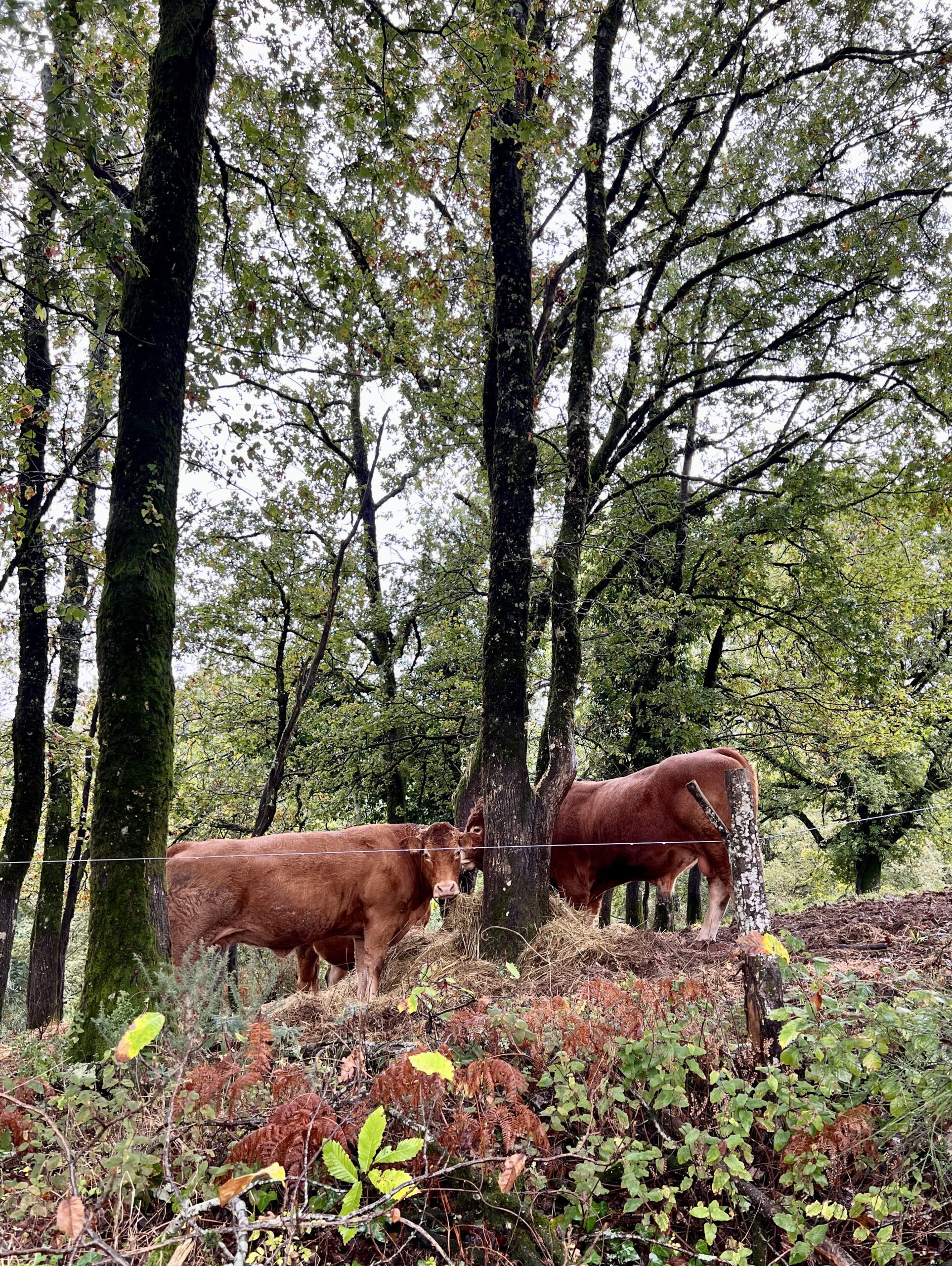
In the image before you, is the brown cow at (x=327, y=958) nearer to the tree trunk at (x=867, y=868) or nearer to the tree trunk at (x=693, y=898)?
the tree trunk at (x=693, y=898)

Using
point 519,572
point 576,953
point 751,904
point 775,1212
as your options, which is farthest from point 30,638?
point 775,1212

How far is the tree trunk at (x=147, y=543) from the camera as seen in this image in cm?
405

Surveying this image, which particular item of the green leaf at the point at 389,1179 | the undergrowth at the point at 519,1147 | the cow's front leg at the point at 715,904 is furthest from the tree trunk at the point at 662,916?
the green leaf at the point at 389,1179

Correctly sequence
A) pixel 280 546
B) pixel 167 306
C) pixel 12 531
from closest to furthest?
pixel 167 306 → pixel 12 531 → pixel 280 546

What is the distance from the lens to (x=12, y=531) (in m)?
5.86

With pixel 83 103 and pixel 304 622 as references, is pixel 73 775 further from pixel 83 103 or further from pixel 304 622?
pixel 83 103

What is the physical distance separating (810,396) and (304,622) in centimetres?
1000

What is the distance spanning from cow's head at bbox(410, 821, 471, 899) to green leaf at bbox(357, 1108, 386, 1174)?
195 inches

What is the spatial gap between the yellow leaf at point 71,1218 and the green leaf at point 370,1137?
2.46ft

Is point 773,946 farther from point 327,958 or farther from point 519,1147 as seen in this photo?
point 327,958

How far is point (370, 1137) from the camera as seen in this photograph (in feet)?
7.29

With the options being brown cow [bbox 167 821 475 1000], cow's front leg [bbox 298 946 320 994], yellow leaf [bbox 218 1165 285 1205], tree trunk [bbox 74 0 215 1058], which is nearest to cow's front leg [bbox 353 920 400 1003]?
brown cow [bbox 167 821 475 1000]

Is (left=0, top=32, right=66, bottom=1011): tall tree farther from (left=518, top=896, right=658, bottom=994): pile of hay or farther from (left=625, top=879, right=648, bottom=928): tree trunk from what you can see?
(left=625, top=879, right=648, bottom=928): tree trunk

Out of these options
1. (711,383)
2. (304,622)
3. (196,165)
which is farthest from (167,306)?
(711,383)
